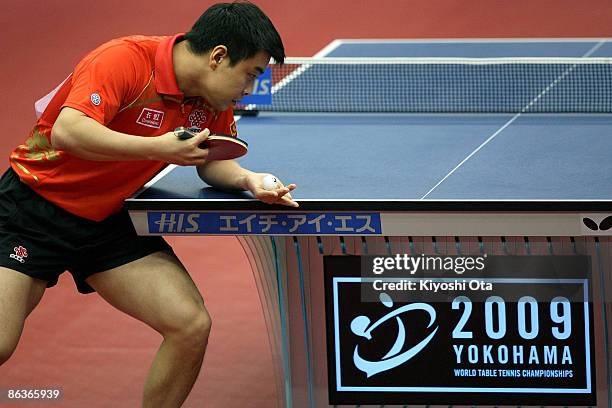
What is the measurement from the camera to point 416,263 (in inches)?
160

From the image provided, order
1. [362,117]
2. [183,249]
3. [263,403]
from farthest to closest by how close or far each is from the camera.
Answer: [183,249]
[362,117]
[263,403]

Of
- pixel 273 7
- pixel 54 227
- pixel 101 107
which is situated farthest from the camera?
pixel 273 7

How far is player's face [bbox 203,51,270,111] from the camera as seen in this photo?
12.2 feet

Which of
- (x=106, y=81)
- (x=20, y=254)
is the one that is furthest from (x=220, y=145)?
(x=20, y=254)

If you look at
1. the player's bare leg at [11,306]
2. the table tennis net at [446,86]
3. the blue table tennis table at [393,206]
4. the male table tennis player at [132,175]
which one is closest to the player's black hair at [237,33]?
the male table tennis player at [132,175]

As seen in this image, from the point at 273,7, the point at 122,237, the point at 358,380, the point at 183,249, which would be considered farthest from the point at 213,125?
the point at 273,7

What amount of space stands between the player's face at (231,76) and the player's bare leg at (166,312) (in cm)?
62

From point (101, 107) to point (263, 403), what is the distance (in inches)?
73.4

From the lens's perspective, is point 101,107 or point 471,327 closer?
point 101,107

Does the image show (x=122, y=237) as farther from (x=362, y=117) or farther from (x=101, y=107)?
(x=362, y=117)

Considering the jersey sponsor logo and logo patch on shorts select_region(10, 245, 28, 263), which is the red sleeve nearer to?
the jersey sponsor logo

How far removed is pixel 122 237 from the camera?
3.97 meters

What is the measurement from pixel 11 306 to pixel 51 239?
0.27 metres

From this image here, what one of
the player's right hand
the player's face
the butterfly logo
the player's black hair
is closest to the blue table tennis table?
the butterfly logo
